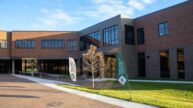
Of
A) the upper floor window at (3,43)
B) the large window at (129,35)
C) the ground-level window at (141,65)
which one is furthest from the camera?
the upper floor window at (3,43)

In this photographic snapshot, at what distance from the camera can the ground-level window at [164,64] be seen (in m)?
33.7

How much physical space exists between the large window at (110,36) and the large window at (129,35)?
1.29 m

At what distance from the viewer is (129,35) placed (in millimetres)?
38531

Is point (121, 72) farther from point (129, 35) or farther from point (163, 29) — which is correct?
point (129, 35)

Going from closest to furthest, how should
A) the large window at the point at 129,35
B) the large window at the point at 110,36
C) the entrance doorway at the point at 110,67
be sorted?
the large window at the point at 129,35, the large window at the point at 110,36, the entrance doorway at the point at 110,67

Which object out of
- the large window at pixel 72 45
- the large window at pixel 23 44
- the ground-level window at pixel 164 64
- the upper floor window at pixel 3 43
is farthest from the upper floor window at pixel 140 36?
the upper floor window at pixel 3 43

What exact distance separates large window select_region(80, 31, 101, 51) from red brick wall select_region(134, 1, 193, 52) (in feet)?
26.4

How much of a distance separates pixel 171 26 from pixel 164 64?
4415 mm

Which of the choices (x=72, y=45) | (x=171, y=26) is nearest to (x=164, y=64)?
(x=171, y=26)

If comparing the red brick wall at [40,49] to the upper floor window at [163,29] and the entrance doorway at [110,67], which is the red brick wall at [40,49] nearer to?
the entrance doorway at [110,67]

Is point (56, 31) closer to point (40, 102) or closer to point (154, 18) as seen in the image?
point (154, 18)

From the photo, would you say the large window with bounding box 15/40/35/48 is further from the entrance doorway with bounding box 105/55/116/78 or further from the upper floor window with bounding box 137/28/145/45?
the upper floor window with bounding box 137/28/145/45

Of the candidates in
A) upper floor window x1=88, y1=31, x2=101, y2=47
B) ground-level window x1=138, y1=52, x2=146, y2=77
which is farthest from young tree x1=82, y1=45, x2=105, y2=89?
upper floor window x1=88, y1=31, x2=101, y2=47

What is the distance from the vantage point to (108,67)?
40.1 m
